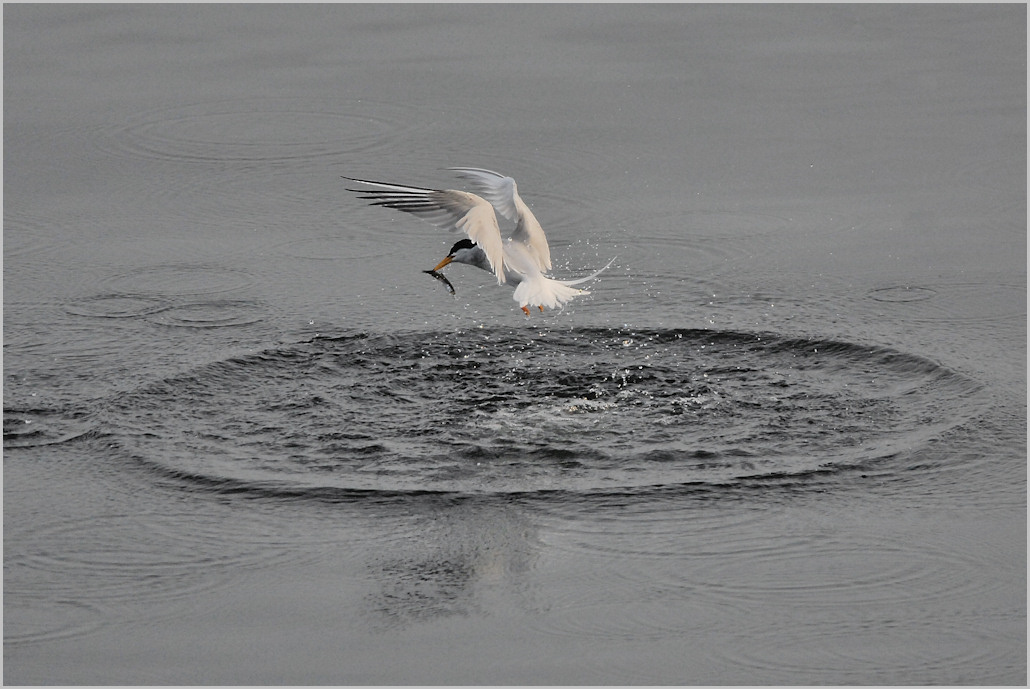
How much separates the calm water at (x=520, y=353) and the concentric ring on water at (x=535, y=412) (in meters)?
0.02

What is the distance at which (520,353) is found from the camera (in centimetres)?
920

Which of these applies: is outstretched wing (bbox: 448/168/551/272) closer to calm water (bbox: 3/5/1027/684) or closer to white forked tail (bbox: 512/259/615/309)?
white forked tail (bbox: 512/259/615/309)

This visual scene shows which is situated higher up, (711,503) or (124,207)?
(124,207)

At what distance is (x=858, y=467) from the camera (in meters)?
7.61

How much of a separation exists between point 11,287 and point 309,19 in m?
5.14

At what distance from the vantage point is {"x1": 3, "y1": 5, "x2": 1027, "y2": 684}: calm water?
628 centimetres

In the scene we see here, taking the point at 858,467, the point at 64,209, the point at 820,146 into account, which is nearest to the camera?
the point at 858,467

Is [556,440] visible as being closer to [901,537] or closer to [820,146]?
[901,537]

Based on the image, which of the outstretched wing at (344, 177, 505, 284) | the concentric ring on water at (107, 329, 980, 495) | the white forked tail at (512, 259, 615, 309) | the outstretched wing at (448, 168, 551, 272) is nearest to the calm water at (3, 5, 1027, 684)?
the concentric ring on water at (107, 329, 980, 495)

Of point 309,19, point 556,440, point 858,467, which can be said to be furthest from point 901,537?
point 309,19

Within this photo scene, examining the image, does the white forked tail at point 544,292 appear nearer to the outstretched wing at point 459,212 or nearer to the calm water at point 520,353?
the outstretched wing at point 459,212

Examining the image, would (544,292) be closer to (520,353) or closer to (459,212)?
(520,353)

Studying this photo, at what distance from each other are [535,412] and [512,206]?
56.6 inches

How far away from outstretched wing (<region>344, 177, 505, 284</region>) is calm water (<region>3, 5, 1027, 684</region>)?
0.59 meters
